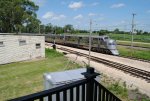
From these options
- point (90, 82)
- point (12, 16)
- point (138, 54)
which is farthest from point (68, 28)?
point (90, 82)

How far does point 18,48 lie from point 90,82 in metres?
25.8

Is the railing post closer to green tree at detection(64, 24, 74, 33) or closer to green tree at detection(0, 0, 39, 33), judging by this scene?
green tree at detection(0, 0, 39, 33)

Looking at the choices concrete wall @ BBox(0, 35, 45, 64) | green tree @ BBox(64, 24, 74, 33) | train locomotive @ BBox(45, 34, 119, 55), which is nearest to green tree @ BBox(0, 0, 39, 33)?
train locomotive @ BBox(45, 34, 119, 55)

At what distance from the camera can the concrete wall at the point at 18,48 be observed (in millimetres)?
26828

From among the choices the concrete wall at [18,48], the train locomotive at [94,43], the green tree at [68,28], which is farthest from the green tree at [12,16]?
the green tree at [68,28]

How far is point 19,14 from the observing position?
58719 millimetres

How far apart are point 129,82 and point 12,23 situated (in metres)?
49.8

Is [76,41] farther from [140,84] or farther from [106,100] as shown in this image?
[106,100]

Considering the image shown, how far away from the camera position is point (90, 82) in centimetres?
381

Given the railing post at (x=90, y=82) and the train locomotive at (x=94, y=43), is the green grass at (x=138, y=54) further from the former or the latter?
the railing post at (x=90, y=82)

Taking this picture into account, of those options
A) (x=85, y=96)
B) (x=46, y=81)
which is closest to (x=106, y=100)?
(x=85, y=96)

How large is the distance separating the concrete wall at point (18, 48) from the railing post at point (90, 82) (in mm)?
24096

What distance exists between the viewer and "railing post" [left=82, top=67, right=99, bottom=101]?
373 centimetres

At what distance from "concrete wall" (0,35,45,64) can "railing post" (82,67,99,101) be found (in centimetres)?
2410
